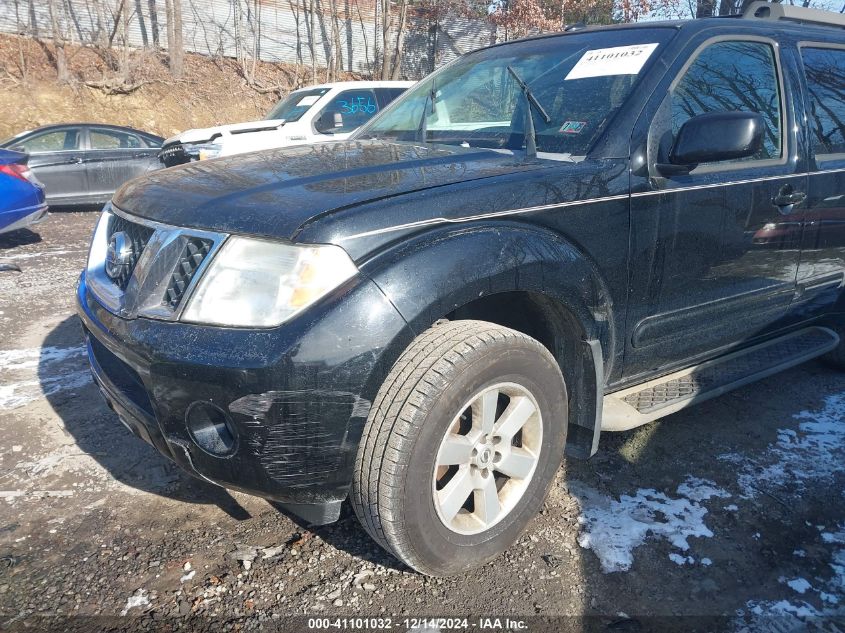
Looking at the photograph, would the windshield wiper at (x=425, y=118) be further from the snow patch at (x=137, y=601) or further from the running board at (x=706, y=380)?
the snow patch at (x=137, y=601)

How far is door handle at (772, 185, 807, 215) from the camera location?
302cm

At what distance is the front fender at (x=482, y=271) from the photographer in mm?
1946

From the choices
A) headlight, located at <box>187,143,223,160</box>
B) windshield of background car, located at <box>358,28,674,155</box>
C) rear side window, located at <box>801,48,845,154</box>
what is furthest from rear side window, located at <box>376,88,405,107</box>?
rear side window, located at <box>801,48,845,154</box>

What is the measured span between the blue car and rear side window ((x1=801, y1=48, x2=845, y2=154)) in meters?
7.24

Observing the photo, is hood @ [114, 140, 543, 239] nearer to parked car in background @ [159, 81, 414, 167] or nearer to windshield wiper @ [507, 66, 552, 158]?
windshield wiper @ [507, 66, 552, 158]

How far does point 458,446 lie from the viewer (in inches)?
84.6

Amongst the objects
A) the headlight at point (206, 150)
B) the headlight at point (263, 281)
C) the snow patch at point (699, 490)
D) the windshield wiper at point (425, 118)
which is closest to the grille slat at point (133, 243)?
the headlight at point (263, 281)

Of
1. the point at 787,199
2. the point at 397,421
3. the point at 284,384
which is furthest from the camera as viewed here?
the point at 787,199

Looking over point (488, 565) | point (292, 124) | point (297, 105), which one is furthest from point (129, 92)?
point (488, 565)

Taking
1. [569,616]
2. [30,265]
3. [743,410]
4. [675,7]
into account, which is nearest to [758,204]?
[743,410]

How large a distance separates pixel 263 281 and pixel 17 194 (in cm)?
651

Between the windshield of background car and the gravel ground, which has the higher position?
the windshield of background car

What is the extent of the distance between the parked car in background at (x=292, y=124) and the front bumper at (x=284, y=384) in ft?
23.4

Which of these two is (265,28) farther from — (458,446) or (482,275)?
(458,446)
